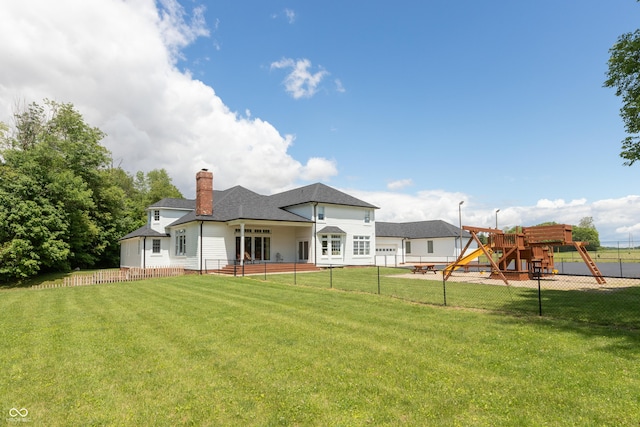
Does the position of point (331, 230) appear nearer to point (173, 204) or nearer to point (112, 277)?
point (173, 204)

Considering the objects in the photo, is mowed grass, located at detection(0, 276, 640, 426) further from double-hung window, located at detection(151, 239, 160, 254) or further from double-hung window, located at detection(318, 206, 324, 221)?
double-hung window, located at detection(151, 239, 160, 254)

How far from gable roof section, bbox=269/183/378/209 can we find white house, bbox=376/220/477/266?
10.4m

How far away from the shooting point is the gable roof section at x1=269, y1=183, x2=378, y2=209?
32531 mm

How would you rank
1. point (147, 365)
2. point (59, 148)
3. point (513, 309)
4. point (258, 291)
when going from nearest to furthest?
1. point (147, 365)
2. point (513, 309)
3. point (258, 291)
4. point (59, 148)

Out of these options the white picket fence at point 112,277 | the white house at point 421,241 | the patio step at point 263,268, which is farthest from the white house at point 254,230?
the white house at point 421,241

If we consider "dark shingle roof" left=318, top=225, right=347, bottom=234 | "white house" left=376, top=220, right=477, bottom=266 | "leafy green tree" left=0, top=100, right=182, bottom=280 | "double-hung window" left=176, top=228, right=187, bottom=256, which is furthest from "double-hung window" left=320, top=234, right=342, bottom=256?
"leafy green tree" left=0, top=100, right=182, bottom=280

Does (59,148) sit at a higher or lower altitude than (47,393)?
higher

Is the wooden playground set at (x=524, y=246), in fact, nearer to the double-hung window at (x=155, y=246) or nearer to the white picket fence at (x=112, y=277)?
the white picket fence at (x=112, y=277)

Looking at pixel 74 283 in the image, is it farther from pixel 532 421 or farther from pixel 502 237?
pixel 502 237

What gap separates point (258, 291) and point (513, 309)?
9723mm

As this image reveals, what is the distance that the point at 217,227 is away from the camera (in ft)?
92.7

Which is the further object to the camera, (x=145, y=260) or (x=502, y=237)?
(x=145, y=260)

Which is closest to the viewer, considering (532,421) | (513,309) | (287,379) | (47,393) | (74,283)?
(532,421)

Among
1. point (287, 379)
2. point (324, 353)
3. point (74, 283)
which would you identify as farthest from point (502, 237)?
point (74, 283)
